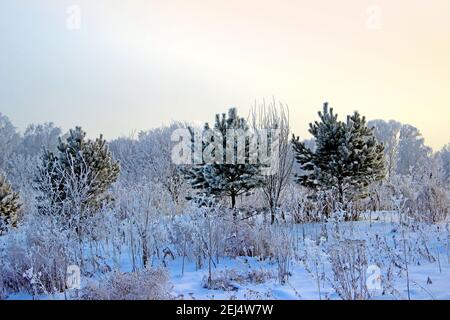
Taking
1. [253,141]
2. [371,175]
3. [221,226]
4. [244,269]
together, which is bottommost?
[244,269]

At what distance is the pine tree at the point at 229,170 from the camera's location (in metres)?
9.57

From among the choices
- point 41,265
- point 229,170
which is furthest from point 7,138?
point 41,265

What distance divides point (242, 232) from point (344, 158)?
3.73 m

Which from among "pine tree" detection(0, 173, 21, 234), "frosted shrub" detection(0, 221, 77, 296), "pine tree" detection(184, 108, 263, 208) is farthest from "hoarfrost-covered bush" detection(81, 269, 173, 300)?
"pine tree" detection(0, 173, 21, 234)

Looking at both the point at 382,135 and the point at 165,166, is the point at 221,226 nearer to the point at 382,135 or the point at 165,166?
the point at 165,166

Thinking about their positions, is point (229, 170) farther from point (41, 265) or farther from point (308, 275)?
point (41, 265)

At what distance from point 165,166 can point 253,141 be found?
729cm

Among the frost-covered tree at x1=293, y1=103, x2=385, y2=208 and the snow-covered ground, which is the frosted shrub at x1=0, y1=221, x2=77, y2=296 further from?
the frost-covered tree at x1=293, y1=103, x2=385, y2=208

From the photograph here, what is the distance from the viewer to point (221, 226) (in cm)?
740

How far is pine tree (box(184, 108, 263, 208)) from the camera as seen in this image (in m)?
9.57

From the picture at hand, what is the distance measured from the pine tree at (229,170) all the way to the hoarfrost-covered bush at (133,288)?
15.3 feet

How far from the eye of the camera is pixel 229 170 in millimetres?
9578

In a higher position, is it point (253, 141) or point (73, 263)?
point (253, 141)

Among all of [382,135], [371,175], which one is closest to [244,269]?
[371,175]
